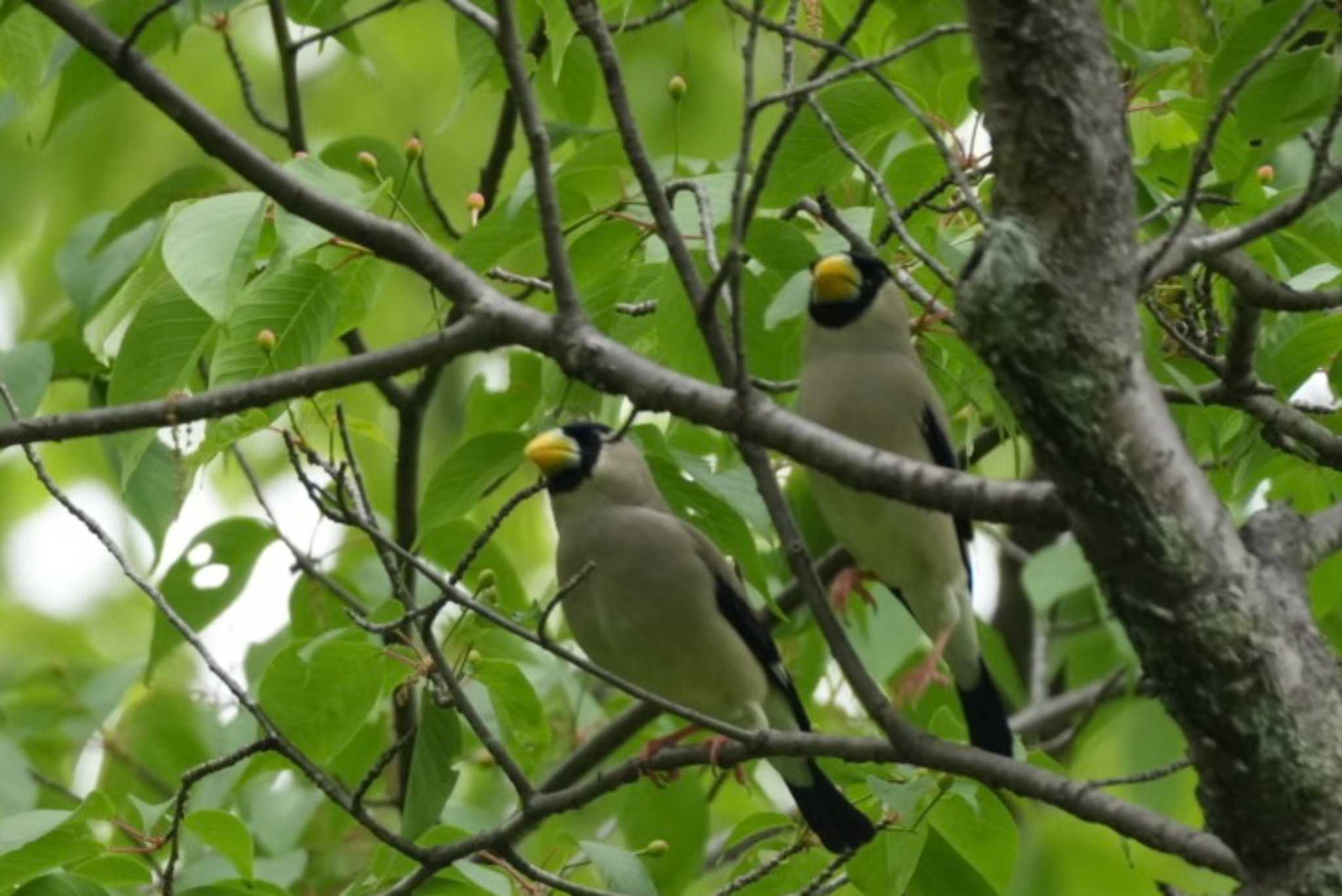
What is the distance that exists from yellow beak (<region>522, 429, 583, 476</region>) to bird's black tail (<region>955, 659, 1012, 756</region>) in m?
1.20

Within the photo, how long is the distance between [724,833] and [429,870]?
13.0 feet

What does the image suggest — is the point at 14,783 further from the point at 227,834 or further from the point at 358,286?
the point at 358,286

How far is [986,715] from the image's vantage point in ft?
17.8

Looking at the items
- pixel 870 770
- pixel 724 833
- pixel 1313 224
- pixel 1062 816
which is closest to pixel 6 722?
pixel 724 833

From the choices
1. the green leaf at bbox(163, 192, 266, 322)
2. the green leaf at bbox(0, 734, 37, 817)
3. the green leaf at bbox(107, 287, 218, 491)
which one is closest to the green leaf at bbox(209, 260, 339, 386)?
the green leaf at bbox(107, 287, 218, 491)

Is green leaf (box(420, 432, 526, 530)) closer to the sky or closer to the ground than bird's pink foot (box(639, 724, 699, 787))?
closer to the sky

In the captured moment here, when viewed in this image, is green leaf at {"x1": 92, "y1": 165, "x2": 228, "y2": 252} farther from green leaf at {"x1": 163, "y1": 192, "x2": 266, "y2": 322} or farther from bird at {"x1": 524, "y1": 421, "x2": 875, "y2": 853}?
green leaf at {"x1": 163, "y1": 192, "x2": 266, "y2": 322}

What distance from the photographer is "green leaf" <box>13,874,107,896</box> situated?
3.80 m

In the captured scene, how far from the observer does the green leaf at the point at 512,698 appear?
14.1 feet

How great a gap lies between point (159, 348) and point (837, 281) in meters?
1.75

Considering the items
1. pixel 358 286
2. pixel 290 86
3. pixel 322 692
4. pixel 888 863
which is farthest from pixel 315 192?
pixel 290 86

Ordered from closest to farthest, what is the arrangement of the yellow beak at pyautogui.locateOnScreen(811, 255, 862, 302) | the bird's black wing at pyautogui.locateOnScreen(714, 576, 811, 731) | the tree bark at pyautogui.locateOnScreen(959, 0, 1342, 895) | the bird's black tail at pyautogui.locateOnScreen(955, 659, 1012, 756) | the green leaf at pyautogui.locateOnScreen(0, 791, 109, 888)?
the tree bark at pyautogui.locateOnScreen(959, 0, 1342, 895) < the green leaf at pyautogui.locateOnScreen(0, 791, 109, 888) < the yellow beak at pyautogui.locateOnScreen(811, 255, 862, 302) < the bird's black tail at pyautogui.locateOnScreen(955, 659, 1012, 756) < the bird's black wing at pyautogui.locateOnScreen(714, 576, 811, 731)

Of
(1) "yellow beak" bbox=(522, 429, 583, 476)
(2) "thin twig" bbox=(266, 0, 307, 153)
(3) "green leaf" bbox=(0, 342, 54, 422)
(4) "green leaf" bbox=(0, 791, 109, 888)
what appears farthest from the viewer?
(2) "thin twig" bbox=(266, 0, 307, 153)

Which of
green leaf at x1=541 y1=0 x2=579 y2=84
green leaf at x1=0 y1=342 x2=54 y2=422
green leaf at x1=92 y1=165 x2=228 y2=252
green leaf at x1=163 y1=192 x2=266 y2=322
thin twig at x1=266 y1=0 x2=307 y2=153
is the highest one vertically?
thin twig at x1=266 y1=0 x2=307 y2=153
